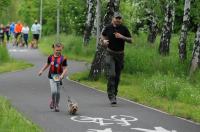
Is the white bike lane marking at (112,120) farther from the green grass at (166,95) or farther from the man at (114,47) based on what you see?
the man at (114,47)

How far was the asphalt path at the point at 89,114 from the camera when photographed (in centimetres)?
1204

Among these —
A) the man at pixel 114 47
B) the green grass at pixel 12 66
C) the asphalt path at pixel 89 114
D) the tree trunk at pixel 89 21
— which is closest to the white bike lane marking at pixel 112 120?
the asphalt path at pixel 89 114

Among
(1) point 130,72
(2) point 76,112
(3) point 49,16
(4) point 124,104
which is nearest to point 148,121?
(2) point 76,112

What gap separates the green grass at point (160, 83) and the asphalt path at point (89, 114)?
535mm

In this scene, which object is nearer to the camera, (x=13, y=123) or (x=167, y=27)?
(x=13, y=123)

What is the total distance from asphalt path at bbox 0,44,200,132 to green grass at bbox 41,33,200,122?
0.54 meters

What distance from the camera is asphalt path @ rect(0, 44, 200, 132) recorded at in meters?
12.0

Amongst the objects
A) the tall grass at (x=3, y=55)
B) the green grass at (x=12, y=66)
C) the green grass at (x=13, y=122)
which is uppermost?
the green grass at (x=13, y=122)

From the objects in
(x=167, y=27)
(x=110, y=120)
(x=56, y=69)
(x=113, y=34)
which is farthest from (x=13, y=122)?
(x=167, y=27)

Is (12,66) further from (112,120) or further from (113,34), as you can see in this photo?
(112,120)

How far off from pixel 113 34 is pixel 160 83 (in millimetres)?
2722

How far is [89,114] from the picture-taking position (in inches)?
546

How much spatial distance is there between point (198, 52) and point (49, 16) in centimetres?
4202

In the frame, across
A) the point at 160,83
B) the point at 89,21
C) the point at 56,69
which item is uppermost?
the point at 89,21
